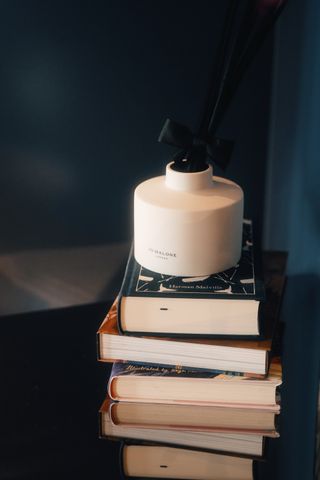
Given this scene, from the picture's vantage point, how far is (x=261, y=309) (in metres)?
0.72

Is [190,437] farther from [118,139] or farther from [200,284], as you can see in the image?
[118,139]

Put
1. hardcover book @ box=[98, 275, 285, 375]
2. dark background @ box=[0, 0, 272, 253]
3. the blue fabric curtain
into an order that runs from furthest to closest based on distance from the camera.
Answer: dark background @ box=[0, 0, 272, 253] → the blue fabric curtain → hardcover book @ box=[98, 275, 285, 375]

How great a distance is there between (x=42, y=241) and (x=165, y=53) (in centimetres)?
35

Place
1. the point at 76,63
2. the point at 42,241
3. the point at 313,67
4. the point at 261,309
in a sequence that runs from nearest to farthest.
Result: the point at 261,309, the point at 313,67, the point at 76,63, the point at 42,241

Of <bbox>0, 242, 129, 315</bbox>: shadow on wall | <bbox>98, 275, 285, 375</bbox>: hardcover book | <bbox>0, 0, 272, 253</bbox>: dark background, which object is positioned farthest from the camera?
<bbox>0, 242, 129, 315</bbox>: shadow on wall

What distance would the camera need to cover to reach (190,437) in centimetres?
76

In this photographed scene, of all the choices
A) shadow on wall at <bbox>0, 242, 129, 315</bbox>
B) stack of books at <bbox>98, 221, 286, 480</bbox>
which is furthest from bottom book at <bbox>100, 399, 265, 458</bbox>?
shadow on wall at <bbox>0, 242, 129, 315</bbox>

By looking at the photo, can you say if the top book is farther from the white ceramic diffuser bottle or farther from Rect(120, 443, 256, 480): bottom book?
Rect(120, 443, 256, 480): bottom book

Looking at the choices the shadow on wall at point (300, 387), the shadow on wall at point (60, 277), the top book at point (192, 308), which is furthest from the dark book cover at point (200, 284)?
the shadow on wall at point (60, 277)

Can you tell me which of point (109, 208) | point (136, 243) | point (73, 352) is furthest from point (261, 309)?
point (109, 208)

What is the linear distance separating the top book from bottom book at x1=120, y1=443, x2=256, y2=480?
134 mm

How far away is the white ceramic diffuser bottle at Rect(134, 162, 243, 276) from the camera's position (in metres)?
0.74

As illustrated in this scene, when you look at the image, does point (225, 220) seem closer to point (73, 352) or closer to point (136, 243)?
point (136, 243)

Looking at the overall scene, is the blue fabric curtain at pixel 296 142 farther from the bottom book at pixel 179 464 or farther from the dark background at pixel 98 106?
the bottom book at pixel 179 464
